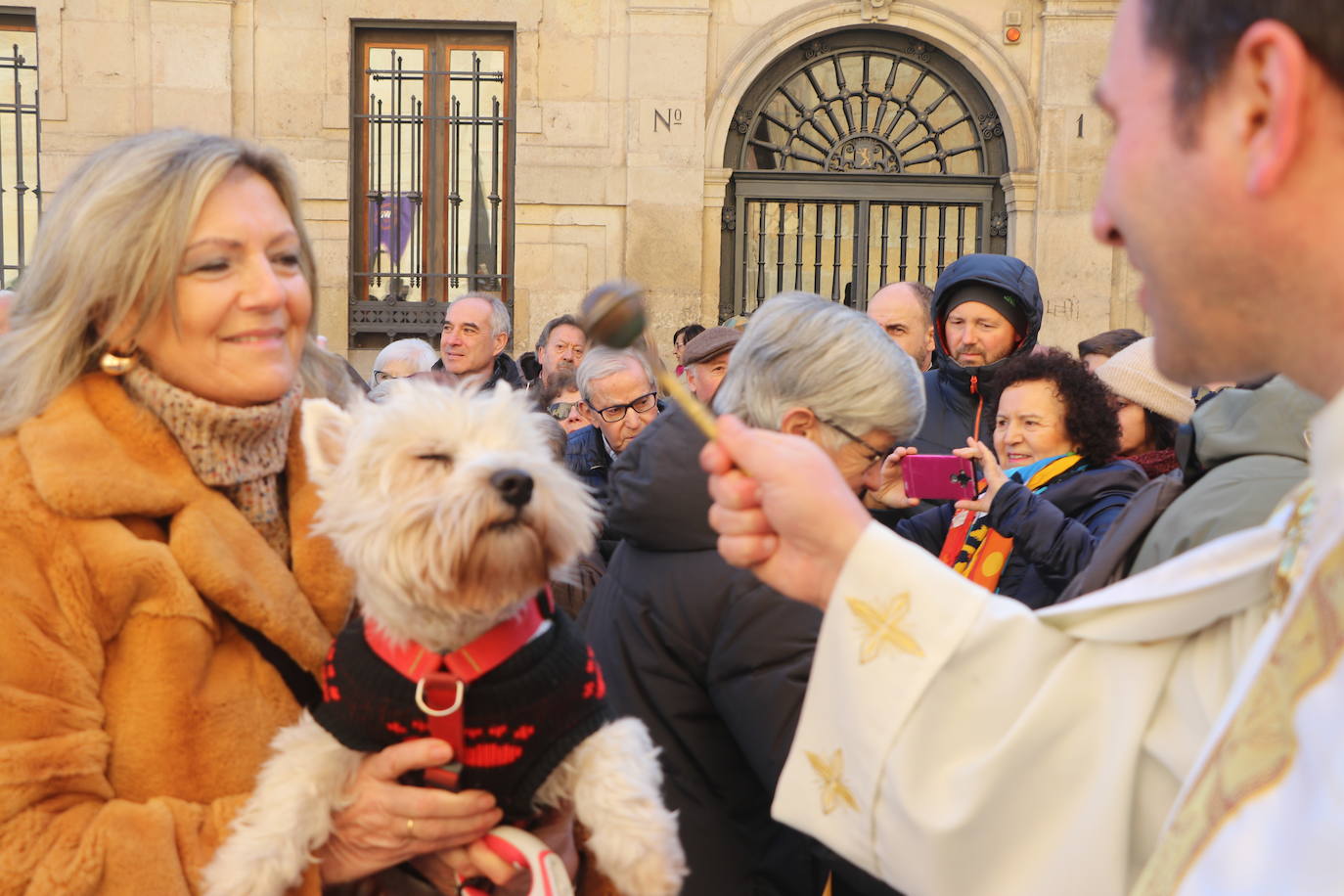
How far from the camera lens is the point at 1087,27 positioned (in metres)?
11.7

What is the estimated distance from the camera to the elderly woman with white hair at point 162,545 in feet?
6.46

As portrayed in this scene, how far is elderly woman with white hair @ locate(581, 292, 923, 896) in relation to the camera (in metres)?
2.54

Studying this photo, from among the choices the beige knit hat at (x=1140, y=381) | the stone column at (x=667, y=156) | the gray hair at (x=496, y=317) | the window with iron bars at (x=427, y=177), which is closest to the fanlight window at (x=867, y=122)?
the stone column at (x=667, y=156)

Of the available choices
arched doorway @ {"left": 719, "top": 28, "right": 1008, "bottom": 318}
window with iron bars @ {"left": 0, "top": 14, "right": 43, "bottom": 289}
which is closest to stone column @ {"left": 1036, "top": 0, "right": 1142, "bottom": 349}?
arched doorway @ {"left": 719, "top": 28, "right": 1008, "bottom": 318}

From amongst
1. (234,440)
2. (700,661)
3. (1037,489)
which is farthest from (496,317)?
(234,440)

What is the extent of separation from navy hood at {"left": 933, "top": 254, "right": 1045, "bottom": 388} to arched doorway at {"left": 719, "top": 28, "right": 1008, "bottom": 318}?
6.44m

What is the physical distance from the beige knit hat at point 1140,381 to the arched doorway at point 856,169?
7631mm

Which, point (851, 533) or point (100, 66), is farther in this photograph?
point (100, 66)

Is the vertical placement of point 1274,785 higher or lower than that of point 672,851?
higher

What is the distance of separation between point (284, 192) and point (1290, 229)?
1812 millimetres

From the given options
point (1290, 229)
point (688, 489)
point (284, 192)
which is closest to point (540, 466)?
point (688, 489)

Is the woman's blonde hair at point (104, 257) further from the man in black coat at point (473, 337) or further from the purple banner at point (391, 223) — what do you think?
the purple banner at point (391, 223)

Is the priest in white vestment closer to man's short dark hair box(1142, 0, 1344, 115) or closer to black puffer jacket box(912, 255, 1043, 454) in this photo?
man's short dark hair box(1142, 0, 1344, 115)

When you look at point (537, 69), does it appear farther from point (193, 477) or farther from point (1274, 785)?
point (1274, 785)
